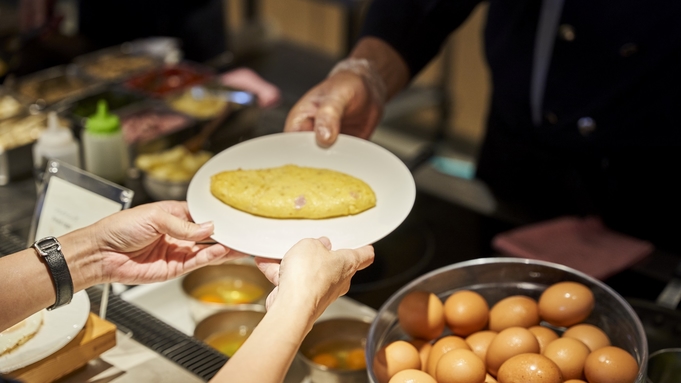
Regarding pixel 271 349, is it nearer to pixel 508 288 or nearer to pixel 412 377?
pixel 412 377

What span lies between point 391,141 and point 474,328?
3.68 meters

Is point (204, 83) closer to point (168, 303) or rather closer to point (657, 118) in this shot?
point (168, 303)

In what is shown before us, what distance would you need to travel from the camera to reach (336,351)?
1.39m

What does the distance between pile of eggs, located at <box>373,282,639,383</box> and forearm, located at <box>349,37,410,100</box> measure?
0.82m

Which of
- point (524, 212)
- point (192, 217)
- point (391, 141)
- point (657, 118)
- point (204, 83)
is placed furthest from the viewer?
point (391, 141)

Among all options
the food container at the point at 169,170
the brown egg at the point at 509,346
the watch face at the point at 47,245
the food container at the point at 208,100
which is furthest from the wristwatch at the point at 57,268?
the food container at the point at 208,100

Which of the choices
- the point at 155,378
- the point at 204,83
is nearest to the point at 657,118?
the point at 155,378

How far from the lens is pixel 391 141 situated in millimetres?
4895

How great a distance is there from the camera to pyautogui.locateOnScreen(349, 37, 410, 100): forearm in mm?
1911

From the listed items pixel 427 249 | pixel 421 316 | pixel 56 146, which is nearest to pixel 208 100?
pixel 56 146

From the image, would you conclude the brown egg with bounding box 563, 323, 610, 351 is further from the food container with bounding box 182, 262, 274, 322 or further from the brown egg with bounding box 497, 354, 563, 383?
the food container with bounding box 182, 262, 274, 322

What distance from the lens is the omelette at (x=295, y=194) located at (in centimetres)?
137

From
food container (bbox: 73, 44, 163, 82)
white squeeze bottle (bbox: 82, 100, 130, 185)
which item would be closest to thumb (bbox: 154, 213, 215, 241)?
white squeeze bottle (bbox: 82, 100, 130, 185)

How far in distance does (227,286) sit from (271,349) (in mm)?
671
